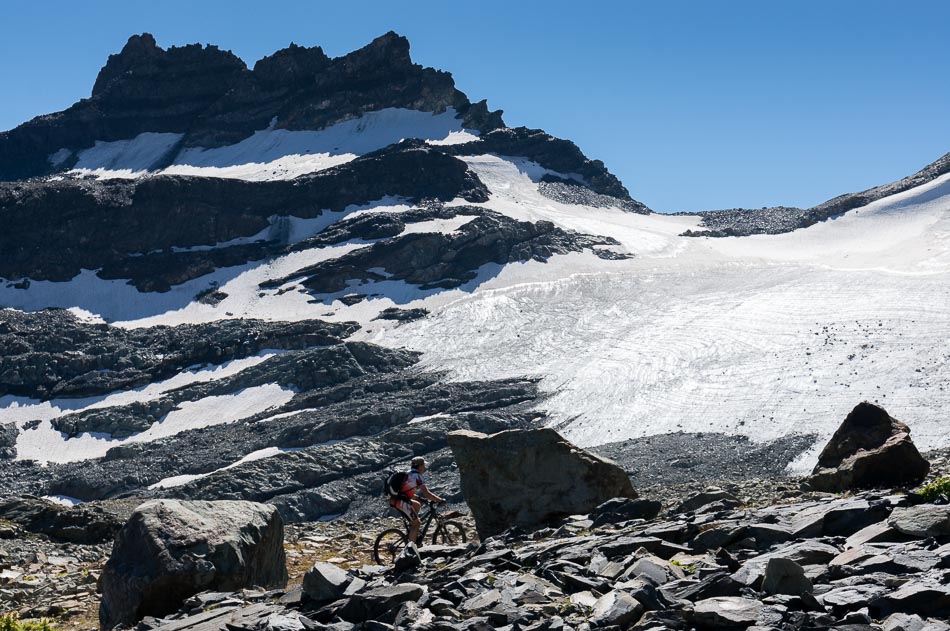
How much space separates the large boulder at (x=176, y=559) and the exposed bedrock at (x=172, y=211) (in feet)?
332

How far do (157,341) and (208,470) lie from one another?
129ft

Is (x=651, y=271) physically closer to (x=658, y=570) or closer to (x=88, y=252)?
(x=88, y=252)

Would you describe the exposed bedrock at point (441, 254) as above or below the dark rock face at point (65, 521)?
above

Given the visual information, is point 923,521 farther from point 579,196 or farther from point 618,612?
point 579,196

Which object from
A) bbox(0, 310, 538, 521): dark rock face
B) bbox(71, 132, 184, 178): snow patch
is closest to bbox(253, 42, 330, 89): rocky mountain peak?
bbox(71, 132, 184, 178): snow patch

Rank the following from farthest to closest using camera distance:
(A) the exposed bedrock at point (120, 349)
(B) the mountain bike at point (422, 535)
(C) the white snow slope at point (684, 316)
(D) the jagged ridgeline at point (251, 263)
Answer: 1. (A) the exposed bedrock at point (120, 349)
2. (D) the jagged ridgeline at point (251, 263)
3. (C) the white snow slope at point (684, 316)
4. (B) the mountain bike at point (422, 535)

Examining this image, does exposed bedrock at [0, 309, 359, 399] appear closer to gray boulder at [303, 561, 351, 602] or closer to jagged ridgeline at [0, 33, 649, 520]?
→ jagged ridgeline at [0, 33, 649, 520]

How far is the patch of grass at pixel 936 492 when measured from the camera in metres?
14.3

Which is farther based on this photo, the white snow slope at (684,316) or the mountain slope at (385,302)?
the mountain slope at (385,302)

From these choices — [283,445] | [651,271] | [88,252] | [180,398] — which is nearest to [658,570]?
[283,445]

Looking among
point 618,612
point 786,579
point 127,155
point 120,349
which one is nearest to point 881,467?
point 786,579

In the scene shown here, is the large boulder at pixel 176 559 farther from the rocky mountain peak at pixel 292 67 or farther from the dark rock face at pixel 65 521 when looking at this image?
the rocky mountain peak at pixel 292 67

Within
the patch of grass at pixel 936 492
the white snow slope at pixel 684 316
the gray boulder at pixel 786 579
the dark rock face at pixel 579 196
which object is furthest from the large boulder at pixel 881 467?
the dark rock face at pixel 579 196

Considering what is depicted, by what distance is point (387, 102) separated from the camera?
6471 inches
